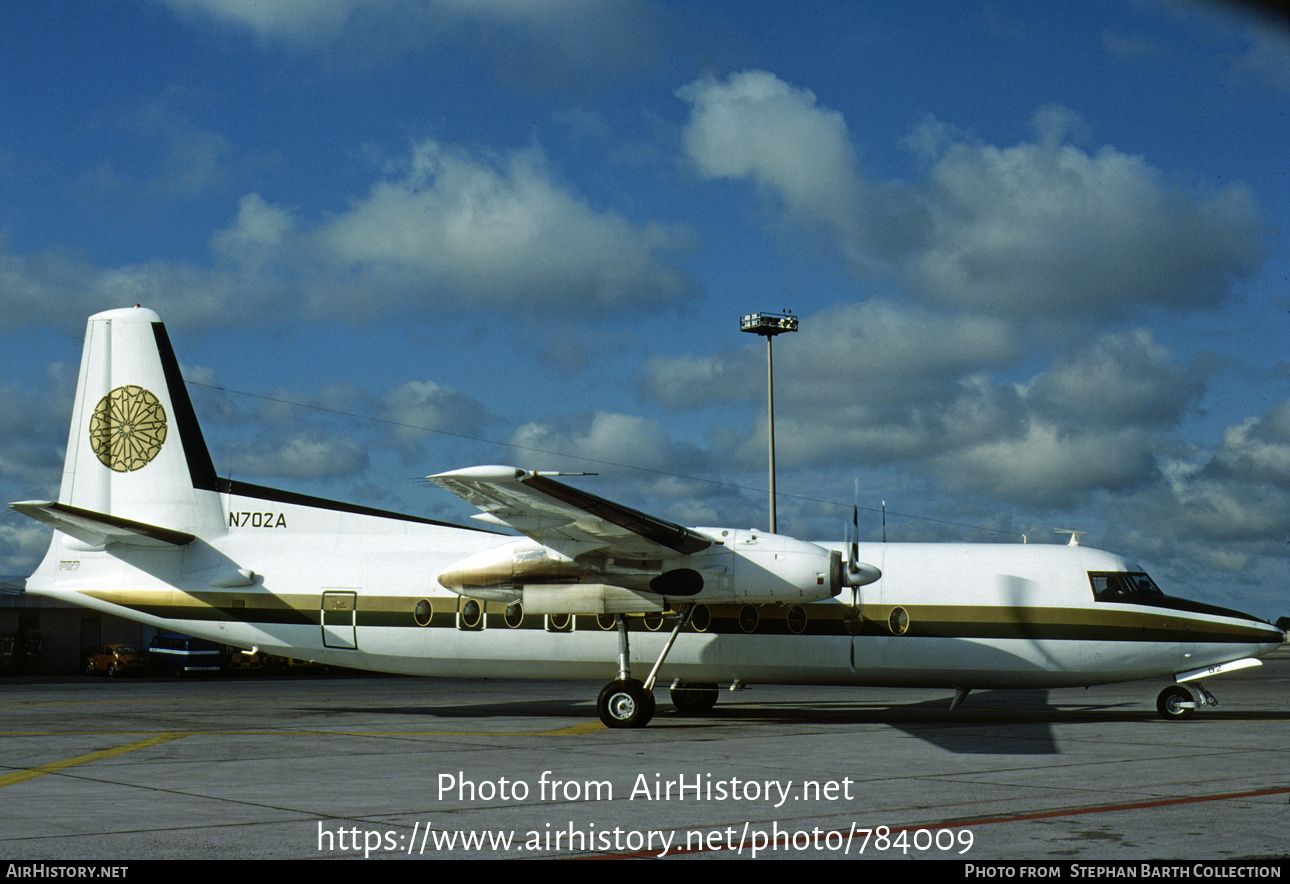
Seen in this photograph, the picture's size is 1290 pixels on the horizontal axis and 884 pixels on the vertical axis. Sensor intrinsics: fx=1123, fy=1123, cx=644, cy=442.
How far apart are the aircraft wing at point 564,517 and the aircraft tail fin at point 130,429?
7.61 m

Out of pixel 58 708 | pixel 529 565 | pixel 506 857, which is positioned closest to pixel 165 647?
pixel 58 708

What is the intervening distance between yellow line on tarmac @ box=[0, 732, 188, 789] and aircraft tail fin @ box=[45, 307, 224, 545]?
18.7 feet

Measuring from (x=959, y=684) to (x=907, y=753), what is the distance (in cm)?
526

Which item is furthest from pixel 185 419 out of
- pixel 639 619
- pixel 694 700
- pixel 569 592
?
pixel 694 700

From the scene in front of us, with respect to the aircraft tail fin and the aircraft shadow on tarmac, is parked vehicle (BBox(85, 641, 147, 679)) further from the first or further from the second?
the aircraft tail fin

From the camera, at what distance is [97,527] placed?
1897 cm

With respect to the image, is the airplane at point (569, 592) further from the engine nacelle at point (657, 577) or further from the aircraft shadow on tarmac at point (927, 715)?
the aircraft shadow on tarmac at point (927, 715)

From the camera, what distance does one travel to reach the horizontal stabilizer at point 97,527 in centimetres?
1759

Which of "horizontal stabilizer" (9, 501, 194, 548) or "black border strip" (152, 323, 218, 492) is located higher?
"black border strip" (152, 323, 218, 492)

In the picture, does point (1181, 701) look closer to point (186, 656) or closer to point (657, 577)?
point (657, 577)

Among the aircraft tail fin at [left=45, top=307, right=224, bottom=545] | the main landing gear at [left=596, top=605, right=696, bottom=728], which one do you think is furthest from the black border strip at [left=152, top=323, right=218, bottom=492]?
the main landing gear at [left=596, top=605, right=696, bottom=728]

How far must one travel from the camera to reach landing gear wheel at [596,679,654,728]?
60.0 feet

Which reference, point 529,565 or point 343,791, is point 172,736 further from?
point 343,791

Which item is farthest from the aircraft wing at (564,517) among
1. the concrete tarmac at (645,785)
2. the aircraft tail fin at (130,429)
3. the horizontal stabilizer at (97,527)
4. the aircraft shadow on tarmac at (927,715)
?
the aircraft tail fin at (130,429)
